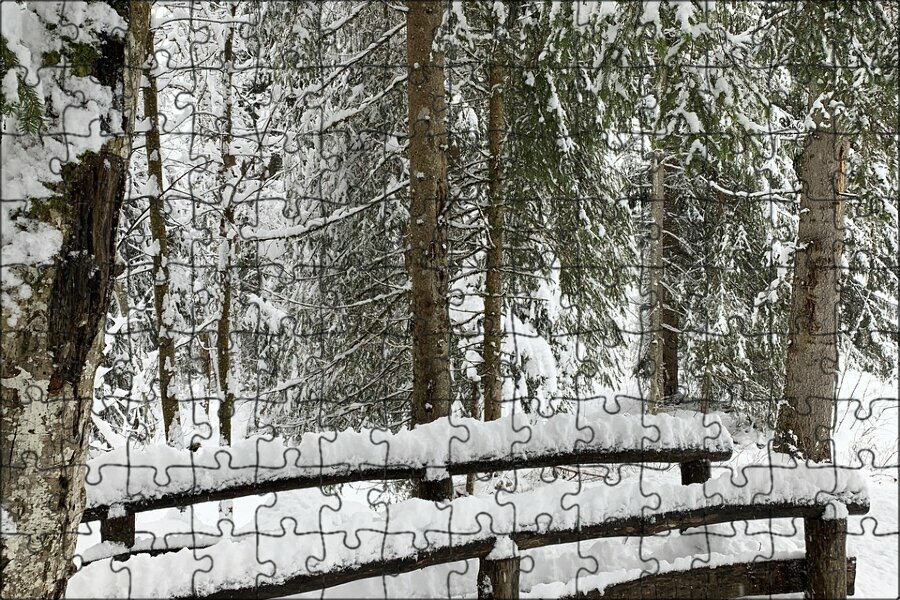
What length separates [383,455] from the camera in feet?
11.0

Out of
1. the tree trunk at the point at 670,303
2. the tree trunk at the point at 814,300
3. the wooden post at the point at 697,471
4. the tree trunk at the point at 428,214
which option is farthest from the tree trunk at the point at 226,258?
the tree trunk at the point at 670,303

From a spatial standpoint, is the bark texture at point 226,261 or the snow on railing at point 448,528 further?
the bark texture at point 226,261

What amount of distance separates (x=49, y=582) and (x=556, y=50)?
3.64 m

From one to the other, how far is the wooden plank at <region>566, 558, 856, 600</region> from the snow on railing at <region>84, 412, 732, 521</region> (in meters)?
0.65

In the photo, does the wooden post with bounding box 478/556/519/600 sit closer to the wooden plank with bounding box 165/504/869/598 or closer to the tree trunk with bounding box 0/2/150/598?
the wooden plank with bounding box 165/504/869/598

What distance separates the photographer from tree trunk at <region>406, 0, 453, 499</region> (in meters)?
3.94

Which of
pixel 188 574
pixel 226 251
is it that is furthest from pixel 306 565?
pixel 226 251

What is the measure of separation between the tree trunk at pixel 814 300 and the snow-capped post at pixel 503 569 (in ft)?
9.47

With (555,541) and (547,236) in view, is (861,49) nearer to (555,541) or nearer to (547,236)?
(547,236)

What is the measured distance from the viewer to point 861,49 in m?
3.58

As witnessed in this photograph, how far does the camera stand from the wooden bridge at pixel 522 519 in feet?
8.71

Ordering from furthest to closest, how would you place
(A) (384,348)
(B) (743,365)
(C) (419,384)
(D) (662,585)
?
(B) (743,365)
(A) (384,348)
(C) (419,384)
(D) (662,585)

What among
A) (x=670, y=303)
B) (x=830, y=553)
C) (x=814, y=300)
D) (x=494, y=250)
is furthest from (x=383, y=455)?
Result: (x=670, y=303)

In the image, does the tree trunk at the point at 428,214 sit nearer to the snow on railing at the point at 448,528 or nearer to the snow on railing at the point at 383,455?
the snow on railing at the point at 383,455
